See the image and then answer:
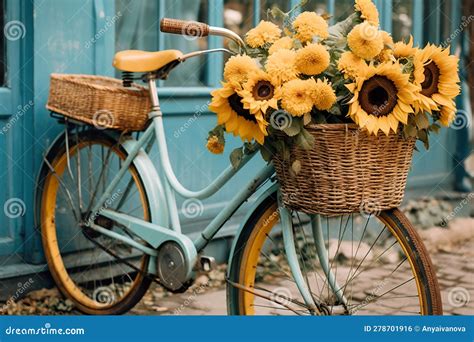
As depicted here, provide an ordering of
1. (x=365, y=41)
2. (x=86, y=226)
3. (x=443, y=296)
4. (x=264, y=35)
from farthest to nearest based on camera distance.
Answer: (x=443, y=296) → (x=86, y=226) → (x=264, y=35) → (x=365, y=41)

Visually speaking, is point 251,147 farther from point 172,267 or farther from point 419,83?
point 172,267

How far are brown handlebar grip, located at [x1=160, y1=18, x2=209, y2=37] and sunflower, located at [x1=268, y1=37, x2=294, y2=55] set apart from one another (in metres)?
0.42

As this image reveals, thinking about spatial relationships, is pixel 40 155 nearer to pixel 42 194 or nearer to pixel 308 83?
pixel 42 194

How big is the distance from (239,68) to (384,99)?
0.50 m

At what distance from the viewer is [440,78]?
281 centimetres

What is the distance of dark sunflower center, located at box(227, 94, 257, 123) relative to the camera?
286 cm

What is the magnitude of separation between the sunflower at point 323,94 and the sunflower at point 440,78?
1.04 feet

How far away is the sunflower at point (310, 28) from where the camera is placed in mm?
2865

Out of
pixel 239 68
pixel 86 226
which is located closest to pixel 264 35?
pixel 239 68

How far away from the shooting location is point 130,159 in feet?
12.7

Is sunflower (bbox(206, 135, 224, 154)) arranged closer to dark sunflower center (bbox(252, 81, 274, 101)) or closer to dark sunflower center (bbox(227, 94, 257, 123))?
dark sunflower center (bbox(227, 94, 257, 123))

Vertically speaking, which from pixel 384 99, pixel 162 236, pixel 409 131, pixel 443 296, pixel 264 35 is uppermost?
pixel 264 35

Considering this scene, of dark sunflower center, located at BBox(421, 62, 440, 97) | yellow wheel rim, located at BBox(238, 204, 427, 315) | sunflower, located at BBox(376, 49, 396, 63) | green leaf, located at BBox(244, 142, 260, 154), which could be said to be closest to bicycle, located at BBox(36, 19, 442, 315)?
yellow wheel rim, located at BBox(238, 204, 427, 315)

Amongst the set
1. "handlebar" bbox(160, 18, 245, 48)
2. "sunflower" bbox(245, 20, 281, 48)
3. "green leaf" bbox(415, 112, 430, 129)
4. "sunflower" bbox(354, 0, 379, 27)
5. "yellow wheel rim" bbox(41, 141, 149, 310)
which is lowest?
"yellow wheel rim" bbox(41, 141, 149, 310)
